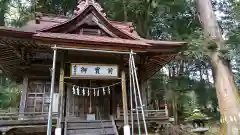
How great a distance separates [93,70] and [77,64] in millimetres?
561

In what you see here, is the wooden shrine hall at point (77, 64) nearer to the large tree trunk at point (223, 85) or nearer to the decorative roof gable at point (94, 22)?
the decorative roof gable at point (94, 22)

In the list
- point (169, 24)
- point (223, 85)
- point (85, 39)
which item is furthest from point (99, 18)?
point (169, 24)

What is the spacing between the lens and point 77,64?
6.70 metres

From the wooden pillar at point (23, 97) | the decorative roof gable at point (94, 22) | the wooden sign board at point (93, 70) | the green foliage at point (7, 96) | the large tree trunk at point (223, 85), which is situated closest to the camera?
the wooden sign board at point (93, 70)

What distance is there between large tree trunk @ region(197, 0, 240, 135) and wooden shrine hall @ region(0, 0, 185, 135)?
6.84 feet

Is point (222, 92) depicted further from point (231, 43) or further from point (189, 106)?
point (189, 106)

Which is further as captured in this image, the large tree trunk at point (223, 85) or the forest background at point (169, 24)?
the forest background at point (169, 24)

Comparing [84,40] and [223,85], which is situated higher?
[84,40]

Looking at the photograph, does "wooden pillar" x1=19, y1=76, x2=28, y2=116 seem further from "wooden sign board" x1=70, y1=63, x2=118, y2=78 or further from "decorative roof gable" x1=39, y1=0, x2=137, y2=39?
"decorative roof gable" x1=39, y1=0, x2=137, y2=39

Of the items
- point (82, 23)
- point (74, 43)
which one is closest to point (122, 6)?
point (82, 23)

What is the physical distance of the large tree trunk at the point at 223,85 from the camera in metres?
7.88

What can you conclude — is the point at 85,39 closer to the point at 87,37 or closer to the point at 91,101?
the point at 87,37

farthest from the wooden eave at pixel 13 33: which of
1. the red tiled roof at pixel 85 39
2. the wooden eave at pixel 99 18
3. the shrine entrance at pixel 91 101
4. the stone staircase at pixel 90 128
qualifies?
the stone staircase at pixel 90 128

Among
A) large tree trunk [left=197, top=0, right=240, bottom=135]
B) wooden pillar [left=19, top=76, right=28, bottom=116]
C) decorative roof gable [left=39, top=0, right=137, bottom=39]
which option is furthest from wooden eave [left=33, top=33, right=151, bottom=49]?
large tree trunk [left=197, top=0, right=240, bottom=135]
